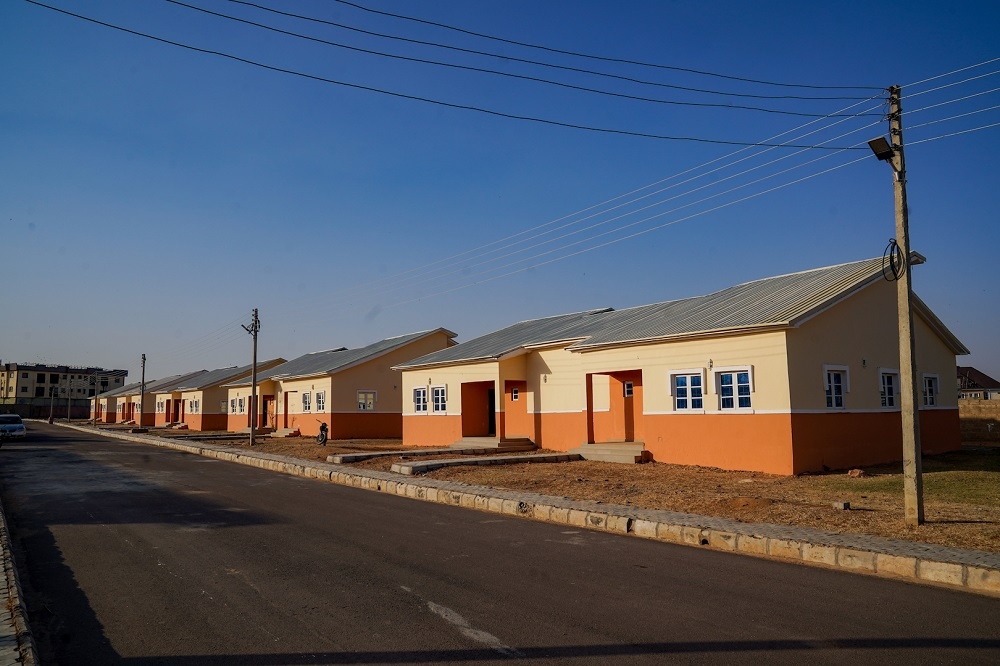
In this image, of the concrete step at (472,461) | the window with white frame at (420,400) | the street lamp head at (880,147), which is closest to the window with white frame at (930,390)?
the concrete step at (472,461)

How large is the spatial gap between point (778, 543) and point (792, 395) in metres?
8.81

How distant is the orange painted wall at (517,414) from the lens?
27.6 metres

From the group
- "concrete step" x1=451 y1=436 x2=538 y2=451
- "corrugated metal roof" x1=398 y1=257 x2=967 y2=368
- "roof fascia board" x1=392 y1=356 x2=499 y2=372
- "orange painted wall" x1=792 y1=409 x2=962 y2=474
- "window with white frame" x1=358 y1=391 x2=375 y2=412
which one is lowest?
"concrete step" x1=451 y1=436 x2=538 y2=451

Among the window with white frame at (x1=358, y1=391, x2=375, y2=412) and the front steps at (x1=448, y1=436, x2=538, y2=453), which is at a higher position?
the window with white frame at (x1=358, y1=391, x2=375, y2=412)

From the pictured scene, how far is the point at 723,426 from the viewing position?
62.5 feet

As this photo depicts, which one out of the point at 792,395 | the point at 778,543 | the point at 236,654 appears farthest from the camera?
the point at 792,395

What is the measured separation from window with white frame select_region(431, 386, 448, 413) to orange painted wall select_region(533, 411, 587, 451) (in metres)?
5.51

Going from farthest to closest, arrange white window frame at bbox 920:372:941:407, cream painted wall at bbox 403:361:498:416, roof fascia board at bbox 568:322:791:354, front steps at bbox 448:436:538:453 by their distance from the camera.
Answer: cream painted wall at bbox 403:361:498:416 < front steps at bbox 448:436:538:453 < white window frame at bbox 920:372:941:407 < roof fascia board at bbox 568:322:791:354

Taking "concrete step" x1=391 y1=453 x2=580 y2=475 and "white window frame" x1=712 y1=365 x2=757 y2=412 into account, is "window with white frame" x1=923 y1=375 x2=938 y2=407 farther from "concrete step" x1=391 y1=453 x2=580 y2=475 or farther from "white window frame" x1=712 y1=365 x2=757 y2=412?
"concrete step" x1=391 y1=453 x2=580 y2=475

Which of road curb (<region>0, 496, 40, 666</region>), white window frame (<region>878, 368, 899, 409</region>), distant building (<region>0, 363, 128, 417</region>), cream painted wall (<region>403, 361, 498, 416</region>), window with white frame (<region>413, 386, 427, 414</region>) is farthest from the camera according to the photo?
distant building (<region>0, 363, 128, 417</region>)

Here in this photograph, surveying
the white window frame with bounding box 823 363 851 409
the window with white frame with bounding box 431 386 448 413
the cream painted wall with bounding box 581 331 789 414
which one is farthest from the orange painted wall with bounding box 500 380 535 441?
the white window frame with bounding box 823 363 851 409

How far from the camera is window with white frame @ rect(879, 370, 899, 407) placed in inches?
811

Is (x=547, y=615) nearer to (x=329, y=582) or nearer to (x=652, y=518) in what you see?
(x=329, y=582)

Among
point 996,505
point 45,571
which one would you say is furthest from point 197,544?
point 996,505
